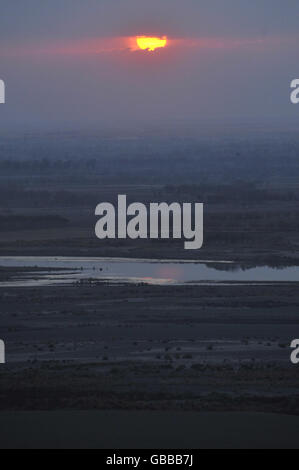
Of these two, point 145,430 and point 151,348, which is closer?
point 145,430

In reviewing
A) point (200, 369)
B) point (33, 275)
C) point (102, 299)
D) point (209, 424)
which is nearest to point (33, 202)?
point (33, 275)

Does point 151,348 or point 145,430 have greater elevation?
point 151,348

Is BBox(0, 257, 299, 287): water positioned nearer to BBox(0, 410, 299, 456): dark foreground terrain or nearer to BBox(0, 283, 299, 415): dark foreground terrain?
BBox(0, 283, 299, 415): dark foreground terrain

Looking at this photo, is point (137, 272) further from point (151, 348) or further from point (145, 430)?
point (145, 430)

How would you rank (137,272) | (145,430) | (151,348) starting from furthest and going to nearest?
(137,272), (151,348), (145,430)

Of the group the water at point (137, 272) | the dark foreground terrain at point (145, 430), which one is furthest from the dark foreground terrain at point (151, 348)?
the dark foreground terrain at point (145, 430)

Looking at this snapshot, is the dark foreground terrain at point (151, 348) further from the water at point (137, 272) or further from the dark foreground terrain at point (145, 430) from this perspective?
the dark foreground terrain at point (145, 430)

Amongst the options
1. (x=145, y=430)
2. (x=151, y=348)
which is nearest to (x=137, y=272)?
(x=151, y=348)
